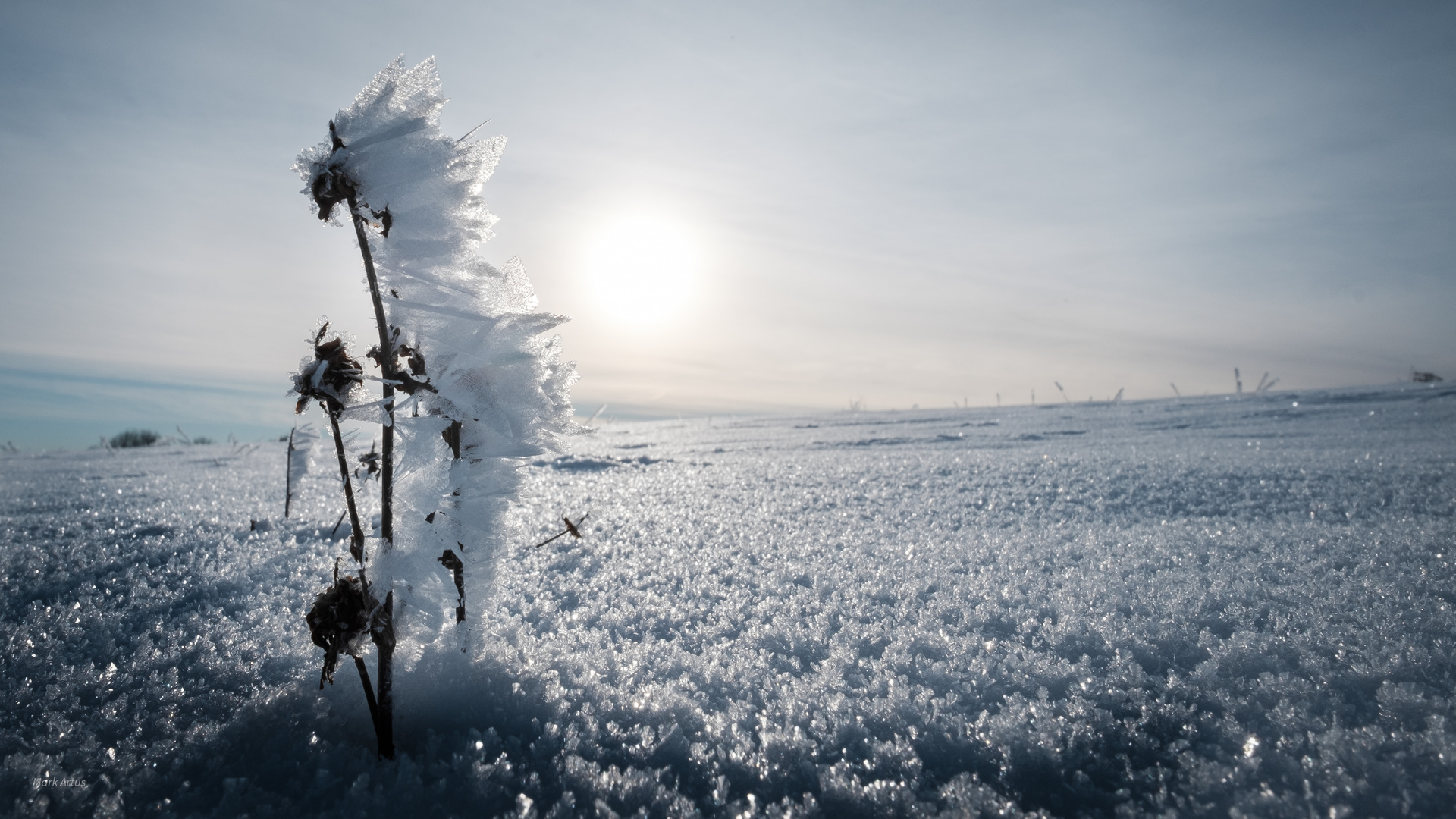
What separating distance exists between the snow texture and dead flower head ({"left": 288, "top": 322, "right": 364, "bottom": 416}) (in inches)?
3.7

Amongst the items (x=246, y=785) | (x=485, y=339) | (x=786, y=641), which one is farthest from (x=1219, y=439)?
Result: (x=246, y=785)

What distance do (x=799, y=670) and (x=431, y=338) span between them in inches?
47.8

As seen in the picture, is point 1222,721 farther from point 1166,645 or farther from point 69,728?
point 69,728

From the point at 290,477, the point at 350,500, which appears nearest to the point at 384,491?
the point at 350,500

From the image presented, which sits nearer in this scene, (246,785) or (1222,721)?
(246,785)

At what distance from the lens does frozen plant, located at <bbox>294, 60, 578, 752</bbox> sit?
1.17m

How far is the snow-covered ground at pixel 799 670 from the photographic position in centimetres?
118

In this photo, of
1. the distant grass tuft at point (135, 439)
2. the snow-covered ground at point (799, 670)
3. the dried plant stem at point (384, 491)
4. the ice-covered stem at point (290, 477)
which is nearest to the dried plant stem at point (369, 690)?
the dried plant stem at point (384, 491)

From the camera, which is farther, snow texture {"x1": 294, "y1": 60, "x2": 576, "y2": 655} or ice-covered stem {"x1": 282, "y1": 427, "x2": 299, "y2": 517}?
ice-covered stem {"x1": 282, "y1": 427, "x2": 299, "y2": 517}

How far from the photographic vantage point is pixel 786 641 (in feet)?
5.79

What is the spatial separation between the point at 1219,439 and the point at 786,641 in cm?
638

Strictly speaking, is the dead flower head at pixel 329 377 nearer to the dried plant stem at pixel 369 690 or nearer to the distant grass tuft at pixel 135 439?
the dried plant stem at pixel 369 690

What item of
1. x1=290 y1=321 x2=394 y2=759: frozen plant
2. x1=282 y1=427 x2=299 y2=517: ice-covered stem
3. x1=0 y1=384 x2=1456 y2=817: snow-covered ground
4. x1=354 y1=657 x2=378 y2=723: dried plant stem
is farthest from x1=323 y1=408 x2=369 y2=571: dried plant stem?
x1=282 y1=427 x2=299 y2=517: ice-covered stem

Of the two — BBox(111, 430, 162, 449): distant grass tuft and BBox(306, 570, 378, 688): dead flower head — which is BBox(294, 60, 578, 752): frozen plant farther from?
BBox(111, 430, 162, 449): distant grass tuft
